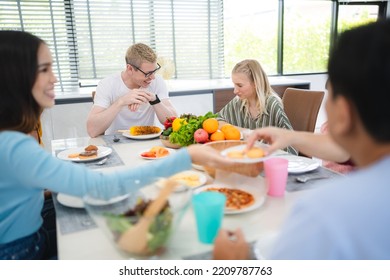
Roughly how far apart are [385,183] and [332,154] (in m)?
0.85

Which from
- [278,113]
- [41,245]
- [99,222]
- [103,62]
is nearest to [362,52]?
[99,222]

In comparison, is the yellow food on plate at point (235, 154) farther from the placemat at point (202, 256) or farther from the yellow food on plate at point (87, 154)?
the yellow food on plate at point (87, 154)

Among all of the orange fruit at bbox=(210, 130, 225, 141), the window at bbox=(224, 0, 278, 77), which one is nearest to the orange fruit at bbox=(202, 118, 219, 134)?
the orange fruit at bbox=(210, 130, 225, 141)

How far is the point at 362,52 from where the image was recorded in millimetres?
541

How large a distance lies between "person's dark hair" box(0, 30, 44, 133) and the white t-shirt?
125cm

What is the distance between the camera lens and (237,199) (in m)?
1.05

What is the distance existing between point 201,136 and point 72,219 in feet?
2.50

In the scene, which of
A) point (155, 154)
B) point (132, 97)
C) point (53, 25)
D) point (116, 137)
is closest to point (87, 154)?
point (155, 154)

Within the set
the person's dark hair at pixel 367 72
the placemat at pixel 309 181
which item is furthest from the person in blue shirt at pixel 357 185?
the placemat at pixel 309 181

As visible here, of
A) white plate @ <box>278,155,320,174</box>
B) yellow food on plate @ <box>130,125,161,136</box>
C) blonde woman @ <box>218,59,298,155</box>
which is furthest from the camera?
blonde woman @ <box>218,59,298,155</box>

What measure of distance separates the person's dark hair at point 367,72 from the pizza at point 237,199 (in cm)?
51

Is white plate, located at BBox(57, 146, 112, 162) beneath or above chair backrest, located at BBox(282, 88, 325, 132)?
beneath

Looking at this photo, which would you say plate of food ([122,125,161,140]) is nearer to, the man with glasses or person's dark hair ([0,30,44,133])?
the man with glasses

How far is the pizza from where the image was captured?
1.01m
